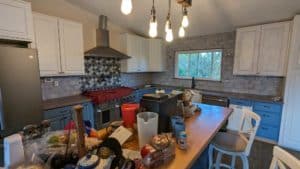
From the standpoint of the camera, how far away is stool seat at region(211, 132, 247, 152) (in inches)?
62.4

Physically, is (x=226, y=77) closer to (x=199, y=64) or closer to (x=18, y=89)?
(x=199, y=64)

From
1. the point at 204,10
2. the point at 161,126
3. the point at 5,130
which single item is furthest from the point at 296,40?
the point at 5,130

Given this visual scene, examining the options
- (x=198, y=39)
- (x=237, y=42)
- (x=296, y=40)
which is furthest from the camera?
(x=198, y=39)

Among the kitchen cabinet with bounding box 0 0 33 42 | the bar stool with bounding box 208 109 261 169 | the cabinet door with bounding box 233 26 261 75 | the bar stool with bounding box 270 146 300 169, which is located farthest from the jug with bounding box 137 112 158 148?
the cabinet door with bounding box 233 26 261 75

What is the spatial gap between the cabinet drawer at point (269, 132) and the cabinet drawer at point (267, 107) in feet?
1.08

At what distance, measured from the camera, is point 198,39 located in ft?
13.1

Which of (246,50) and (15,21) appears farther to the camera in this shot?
(246,50)

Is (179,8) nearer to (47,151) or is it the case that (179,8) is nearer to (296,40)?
(296,40)

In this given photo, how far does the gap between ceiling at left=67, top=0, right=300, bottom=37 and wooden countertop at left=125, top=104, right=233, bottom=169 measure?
5.94 ft

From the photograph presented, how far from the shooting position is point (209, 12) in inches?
113

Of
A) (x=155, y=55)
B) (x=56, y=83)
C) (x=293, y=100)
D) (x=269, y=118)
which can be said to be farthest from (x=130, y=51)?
(x=293, y=100)

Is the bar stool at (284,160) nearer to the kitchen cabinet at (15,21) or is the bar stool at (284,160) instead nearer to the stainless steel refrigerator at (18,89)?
the stainless steel refrigerator at (18,89)

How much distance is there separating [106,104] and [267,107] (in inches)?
122

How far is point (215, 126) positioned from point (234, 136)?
522 millimetres
